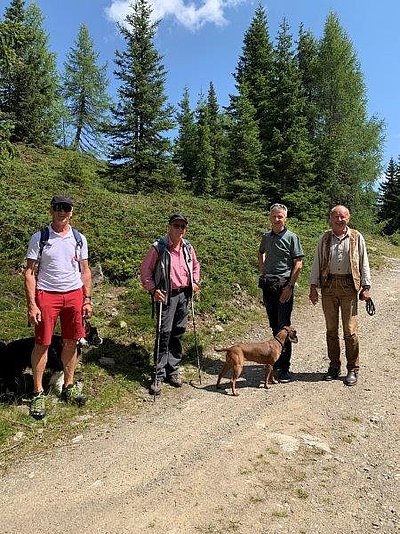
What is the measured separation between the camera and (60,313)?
5.02 metres

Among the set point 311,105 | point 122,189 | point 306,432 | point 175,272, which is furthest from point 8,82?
point 306,432

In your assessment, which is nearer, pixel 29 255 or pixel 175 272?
pixel 29 255

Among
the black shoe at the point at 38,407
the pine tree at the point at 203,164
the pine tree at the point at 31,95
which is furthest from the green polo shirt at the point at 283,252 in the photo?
the pine tree at the point at 203,164

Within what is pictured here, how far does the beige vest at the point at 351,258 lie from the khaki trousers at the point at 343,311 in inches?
3.4

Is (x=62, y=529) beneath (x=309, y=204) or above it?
beneath

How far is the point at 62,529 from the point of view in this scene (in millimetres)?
3176

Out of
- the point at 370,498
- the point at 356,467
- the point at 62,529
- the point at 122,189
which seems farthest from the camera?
the point at 122,189

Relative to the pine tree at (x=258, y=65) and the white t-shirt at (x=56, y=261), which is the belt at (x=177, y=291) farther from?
the pine tree at (x=258, y=65)

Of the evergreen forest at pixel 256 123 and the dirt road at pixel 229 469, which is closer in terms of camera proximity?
the dirt road at pixel 229 469

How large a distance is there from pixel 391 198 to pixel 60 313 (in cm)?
4682

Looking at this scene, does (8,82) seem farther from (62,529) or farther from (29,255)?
(62,529)

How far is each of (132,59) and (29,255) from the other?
20977 mm

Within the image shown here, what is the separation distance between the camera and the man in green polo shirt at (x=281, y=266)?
5996mm

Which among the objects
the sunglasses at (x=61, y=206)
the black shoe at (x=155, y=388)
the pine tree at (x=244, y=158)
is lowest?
the black shoe at (x=155, y=388)
